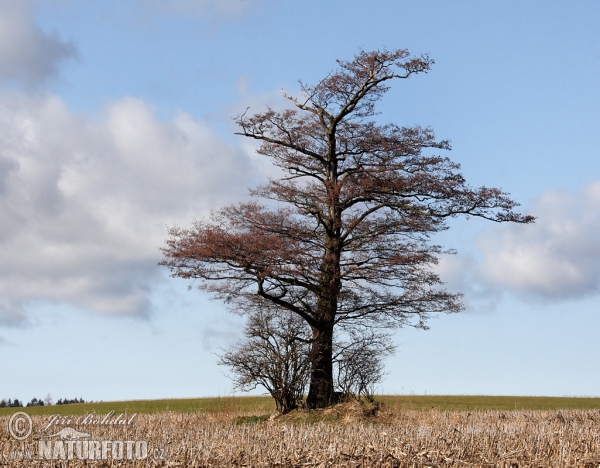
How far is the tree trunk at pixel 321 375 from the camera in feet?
66.2

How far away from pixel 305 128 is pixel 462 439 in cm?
1351

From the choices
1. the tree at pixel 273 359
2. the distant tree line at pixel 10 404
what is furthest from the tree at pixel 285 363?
the distant tree line at pixel 10 404

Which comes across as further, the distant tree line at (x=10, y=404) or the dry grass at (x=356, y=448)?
the distant tree line at (x=10, y=404)

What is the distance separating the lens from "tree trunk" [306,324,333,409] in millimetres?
20172

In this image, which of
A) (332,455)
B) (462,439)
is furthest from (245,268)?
(332,455)

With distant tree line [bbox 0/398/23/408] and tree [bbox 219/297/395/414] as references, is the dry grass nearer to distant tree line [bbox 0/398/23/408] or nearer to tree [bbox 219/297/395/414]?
tree [bbox 219/297/395/414]

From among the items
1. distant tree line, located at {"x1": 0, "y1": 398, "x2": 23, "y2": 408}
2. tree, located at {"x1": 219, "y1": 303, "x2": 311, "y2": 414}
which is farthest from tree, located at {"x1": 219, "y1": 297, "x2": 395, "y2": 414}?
distant tree line, located at {"x1": 0, "y1": 398, "x2": 23, "y2": 408}

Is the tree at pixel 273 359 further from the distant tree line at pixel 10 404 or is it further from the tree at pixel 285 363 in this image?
the distant tree line at pixel 10 404

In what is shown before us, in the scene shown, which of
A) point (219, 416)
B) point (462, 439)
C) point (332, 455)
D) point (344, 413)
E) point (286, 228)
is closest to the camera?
point (332, 455)

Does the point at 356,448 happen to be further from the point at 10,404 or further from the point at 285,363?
the point at 10,404

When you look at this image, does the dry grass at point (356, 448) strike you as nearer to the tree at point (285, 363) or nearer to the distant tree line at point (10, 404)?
the tree at point (285, 363)

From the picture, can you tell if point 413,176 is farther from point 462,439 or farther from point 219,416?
point 462,439

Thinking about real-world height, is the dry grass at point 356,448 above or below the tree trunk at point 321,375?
below

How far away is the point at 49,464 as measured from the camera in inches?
370
